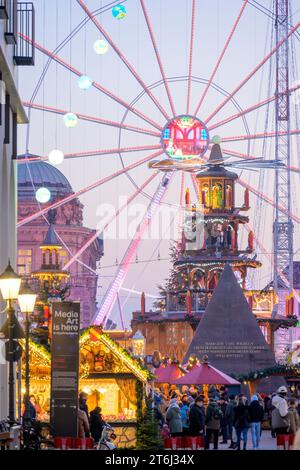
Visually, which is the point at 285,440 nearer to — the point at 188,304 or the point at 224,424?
the point at 224,424

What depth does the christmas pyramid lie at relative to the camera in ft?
221

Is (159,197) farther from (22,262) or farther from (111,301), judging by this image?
(22,262)

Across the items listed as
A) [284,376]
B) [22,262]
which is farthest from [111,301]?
[22,262]

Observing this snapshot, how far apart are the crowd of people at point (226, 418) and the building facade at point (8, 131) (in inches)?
178

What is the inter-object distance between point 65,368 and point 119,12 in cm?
4882

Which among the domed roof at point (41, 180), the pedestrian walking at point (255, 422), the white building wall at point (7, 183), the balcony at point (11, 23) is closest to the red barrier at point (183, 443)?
the white building wall at point (7, 183)

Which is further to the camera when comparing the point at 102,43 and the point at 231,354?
the point at 102,43

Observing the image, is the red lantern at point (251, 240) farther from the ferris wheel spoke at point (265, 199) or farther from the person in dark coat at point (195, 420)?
the person in dark coat at point (195, 420)

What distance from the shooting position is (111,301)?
266 feet

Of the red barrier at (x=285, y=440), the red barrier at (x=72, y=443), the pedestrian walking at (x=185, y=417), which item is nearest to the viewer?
the red barrier at (x=72, y=443)

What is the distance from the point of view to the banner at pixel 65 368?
107ft

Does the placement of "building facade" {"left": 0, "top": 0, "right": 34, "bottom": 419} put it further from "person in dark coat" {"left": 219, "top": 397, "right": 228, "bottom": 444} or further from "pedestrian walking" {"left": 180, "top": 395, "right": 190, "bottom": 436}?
"person in dark coat" {"left": 219, "top": 397, "right": 228, "bottom": 444}

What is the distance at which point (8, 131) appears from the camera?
121 feet
